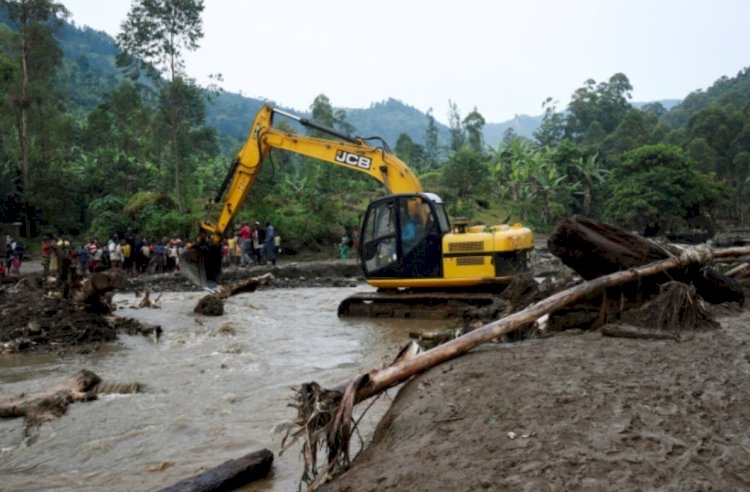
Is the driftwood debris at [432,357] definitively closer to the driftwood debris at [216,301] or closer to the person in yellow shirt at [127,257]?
the driftwood debris at [216,301]

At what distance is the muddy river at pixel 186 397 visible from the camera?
4922mm

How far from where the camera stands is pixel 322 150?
1380 centimetres

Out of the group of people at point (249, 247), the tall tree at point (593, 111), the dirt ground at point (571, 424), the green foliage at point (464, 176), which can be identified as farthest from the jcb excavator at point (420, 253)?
the tall tree at point (593, 111)

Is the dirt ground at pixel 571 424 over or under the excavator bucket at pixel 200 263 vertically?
under

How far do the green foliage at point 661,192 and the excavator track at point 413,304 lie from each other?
27537 mm

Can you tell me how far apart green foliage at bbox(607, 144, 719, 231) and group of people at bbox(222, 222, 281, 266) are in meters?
21.4

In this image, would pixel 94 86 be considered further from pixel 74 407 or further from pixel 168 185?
pixel 74 407

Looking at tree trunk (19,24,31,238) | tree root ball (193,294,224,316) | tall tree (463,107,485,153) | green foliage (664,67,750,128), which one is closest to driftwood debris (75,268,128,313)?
tree root ball (193,294,224,316)

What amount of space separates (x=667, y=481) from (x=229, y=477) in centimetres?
257

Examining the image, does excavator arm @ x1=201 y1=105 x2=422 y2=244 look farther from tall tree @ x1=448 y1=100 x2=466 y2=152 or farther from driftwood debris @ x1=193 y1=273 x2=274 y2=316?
tall tree @ x1=448 y1=100 x2=466 y2=152

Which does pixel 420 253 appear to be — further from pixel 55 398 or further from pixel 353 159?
pixel 55 398

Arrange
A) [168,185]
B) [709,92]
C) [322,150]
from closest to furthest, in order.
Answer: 1. [322,150]
2. [168,185]
3. [709,92]

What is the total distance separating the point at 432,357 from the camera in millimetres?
4914

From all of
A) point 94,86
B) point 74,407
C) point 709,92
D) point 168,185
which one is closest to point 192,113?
point 168,185
